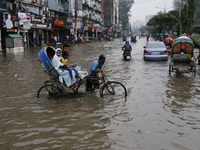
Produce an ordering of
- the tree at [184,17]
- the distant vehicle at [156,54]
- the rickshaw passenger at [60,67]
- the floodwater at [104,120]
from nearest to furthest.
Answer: the floodwater at [104,120]
the rickshaw passenger at [60,67]
the distant vehicle at [156,54]
the tree at [184,17]

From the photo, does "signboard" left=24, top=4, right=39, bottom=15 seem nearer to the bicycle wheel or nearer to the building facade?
the building facade

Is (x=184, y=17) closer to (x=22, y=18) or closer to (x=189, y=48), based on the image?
(x=22, y=18)

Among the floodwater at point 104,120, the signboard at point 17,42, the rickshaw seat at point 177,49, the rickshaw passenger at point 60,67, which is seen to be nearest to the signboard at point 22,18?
the signboard at point 17,42

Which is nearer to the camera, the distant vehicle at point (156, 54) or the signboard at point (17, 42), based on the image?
the distant vehicle at point (156, 54)

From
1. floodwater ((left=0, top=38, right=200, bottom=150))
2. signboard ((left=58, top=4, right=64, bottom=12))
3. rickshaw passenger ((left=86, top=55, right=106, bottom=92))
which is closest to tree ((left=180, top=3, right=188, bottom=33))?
signboard ((left=58, top=4, right=64, bottom=12))

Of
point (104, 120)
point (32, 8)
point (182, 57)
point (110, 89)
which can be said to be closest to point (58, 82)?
point (110, 89)

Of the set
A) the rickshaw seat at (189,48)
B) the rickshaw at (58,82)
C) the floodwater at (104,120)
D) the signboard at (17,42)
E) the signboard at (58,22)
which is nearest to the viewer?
the floodwater at (104,120)

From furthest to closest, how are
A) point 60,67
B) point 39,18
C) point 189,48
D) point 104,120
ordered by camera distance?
point 39,18 → point 189,48 → point 60,67 → point 104,120

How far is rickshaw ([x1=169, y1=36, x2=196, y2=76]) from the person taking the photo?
34.0 ft

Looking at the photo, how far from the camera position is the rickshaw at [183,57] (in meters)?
10.4

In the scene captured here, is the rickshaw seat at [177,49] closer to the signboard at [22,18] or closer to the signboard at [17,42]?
the signboard at [17,42]

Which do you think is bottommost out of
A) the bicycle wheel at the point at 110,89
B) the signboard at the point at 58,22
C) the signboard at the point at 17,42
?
the bicycle wheel at the point at 110,89

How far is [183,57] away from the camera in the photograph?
34.2ft

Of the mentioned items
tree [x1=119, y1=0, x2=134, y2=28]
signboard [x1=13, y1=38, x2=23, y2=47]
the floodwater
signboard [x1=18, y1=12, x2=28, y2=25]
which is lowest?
the floodwater
